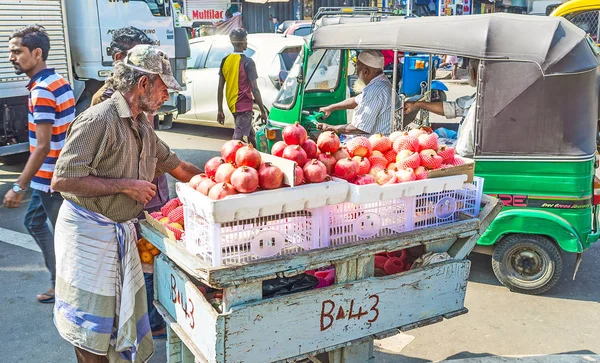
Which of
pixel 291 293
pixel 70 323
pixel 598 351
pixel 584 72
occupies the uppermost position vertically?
pixel 584 72

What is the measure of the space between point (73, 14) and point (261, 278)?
23.9 ft

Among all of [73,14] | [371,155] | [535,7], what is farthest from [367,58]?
[535,7]

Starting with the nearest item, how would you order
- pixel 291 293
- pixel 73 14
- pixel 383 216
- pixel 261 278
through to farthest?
pixel 261 278 → pixel 291 293 → pixel 383 216 → pixel 73 14

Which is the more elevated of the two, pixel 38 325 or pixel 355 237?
pixel 355 237

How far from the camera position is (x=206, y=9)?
79.7 feet

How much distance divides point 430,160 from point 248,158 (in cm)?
102

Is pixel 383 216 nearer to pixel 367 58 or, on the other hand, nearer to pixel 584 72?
pixel 584 72

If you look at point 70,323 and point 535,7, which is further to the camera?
point 535,7

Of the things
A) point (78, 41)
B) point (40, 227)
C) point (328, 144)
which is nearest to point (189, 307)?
point (328, 144)

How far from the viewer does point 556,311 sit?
4.41 metres

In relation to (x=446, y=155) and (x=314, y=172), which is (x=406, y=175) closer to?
(x=446, y=155)

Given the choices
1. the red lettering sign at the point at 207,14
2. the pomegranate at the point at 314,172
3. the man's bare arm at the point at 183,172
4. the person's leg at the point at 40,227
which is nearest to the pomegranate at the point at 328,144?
the pomegranate at the point at 314,172

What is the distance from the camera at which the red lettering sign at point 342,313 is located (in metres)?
2.66

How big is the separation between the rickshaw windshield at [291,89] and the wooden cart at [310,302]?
132 inches
